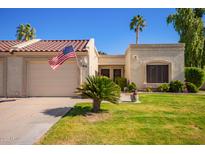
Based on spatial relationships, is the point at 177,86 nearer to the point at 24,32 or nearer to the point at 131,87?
the point at 131,87

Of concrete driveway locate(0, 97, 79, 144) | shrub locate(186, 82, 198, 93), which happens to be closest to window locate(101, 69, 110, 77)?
shrub locate(186, 82, 198, 93)

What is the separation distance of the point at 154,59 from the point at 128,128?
534 inches

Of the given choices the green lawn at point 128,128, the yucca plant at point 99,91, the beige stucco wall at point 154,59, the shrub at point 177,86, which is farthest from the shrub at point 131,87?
the yucca plant at point 99,91

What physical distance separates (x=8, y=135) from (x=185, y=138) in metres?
5.11

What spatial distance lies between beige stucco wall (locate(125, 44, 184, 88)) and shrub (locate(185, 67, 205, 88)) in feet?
5.86

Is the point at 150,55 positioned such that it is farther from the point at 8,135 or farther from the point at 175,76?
the point at 8,135

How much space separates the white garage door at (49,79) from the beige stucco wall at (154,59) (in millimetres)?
7469

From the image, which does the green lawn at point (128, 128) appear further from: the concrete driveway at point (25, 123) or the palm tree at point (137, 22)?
the palm tree at point (137, 22)

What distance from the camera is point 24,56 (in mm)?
13656

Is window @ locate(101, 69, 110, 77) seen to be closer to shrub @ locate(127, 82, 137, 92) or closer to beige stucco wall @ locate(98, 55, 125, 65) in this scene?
beige stucco wall @ locate(98, 55, 125, 65)
